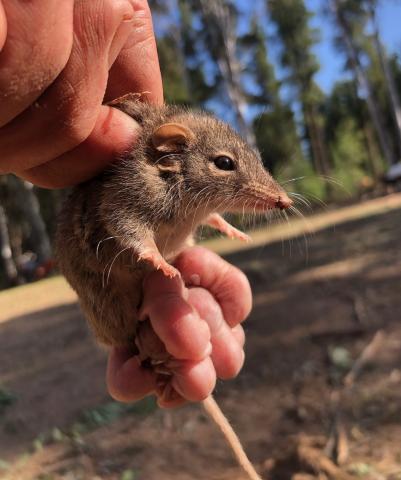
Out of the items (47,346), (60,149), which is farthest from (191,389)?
(47,346)

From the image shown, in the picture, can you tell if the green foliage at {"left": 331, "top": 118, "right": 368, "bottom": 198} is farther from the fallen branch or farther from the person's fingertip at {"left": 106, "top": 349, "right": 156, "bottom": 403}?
the person's fingertip at {"left": 106, "top": 349, "right": 156, "bottom": 403}

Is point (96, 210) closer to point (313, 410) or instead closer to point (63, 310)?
point (313, 410)

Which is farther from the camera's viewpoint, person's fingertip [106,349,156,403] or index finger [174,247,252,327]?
index finger [174,247,252,327]

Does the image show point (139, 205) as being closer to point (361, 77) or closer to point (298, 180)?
point (298, 180)

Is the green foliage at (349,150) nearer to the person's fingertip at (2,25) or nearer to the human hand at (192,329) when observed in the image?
the human hand at (192,329)

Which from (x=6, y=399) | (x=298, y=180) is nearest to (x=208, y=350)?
(x=298, y=180)

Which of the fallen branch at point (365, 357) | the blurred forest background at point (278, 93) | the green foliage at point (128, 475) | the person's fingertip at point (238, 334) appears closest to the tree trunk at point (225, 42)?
the blurred forest background at point (278, 93)

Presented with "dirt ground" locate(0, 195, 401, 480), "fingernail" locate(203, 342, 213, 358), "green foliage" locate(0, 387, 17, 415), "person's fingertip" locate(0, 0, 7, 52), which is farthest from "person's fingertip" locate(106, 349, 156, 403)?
"green foliage" locate(0, 387, 17, 415)

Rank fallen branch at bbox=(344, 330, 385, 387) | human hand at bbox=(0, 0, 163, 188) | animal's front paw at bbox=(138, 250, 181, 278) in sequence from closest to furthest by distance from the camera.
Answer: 1. human hand at bbox=(0, 0, 163, 188)
2. animal's front paw at bbox=(138, 250, 181, 278)
3. fallen branch at bbox=(344, 330, 385, 387)
